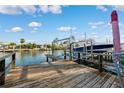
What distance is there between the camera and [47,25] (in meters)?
22.4

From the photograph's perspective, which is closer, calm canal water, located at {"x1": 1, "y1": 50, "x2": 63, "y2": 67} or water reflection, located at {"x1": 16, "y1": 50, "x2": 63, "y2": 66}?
calm canal water, located at {"x1": 1, "y1": 50, "x2": 63, "y2": 67}

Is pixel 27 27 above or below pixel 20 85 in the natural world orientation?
above

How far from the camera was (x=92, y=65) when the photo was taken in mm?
7781

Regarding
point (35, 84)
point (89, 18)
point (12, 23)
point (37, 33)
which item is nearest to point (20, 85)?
point (35, 84)

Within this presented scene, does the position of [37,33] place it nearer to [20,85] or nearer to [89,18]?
[89,18]

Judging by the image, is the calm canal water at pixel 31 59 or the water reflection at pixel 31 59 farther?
the water reflection at pixel 31 59
